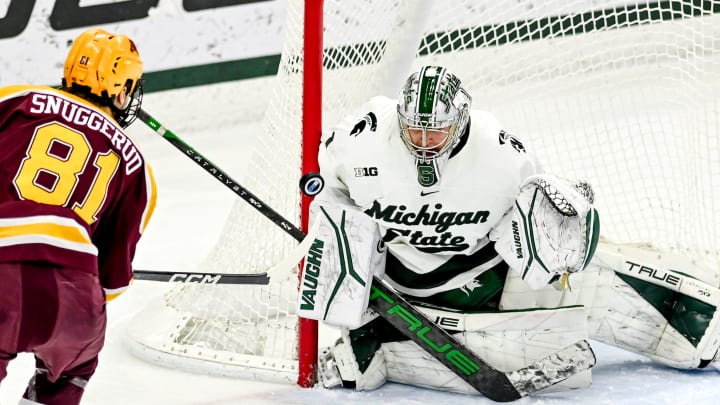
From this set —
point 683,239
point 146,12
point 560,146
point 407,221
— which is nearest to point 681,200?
point 683,239

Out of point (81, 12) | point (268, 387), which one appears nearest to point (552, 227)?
point (268, 387)

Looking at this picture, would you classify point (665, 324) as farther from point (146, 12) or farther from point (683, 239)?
point (146, 12)

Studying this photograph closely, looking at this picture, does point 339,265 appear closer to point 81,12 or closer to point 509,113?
point 509,113

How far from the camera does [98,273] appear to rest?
1.99 m

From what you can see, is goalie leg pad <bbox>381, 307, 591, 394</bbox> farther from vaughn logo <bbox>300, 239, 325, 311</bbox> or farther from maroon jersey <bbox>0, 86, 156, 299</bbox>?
maroon jersey <bbox>0, 86, 156, 299</bbox>

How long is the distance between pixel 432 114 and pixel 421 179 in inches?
6.5

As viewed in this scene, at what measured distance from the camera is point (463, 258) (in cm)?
250

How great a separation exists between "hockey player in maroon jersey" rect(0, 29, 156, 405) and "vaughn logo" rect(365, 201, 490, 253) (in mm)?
567

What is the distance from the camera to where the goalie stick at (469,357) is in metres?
2.42

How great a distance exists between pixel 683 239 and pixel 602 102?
80cm

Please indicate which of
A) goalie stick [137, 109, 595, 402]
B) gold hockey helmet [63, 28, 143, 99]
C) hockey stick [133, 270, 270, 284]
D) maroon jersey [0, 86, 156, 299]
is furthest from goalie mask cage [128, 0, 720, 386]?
maroon jersey [0, 86, 156, 299]

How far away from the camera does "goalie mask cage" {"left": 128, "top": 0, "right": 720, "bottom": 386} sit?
273 centimetres

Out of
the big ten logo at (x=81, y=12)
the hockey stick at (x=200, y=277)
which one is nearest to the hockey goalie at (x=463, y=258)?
the hockey stick at (x=200, y=277)

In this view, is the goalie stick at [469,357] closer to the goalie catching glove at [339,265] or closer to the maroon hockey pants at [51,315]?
the goalie catching glove at [339,265]
